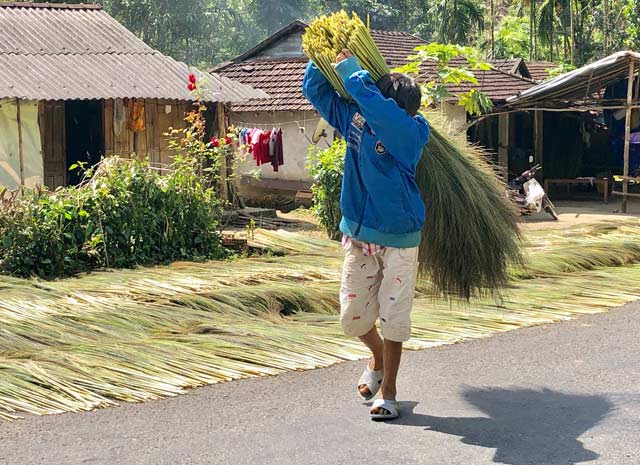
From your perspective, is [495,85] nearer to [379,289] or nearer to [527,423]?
[379,289]

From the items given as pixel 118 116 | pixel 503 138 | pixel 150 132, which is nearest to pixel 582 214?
pixel 503 138

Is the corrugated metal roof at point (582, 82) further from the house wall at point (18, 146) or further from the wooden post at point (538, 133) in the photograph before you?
the house wall at point (18, 146)

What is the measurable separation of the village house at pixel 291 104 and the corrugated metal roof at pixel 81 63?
10.9 feet

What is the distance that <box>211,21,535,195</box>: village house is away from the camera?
17.8m

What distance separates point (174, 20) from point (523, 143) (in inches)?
822

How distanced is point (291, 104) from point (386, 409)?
1386 centimetres

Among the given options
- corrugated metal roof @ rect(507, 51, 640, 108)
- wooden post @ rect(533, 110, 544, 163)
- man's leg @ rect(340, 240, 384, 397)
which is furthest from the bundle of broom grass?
wooden post @ rect(533, 110, 544, 163)

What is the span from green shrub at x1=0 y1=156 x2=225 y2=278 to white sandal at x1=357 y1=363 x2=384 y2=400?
4.18 m

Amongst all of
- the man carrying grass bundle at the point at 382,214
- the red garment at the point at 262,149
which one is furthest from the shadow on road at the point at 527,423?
the red garment at the point at 262,149

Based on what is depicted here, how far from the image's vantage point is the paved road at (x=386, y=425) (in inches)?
147

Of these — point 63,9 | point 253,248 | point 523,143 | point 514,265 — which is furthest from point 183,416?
point 523,143

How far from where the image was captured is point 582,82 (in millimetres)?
16672

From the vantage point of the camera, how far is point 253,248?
958 centimetres

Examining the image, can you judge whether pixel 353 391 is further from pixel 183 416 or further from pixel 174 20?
pixel 174 20
